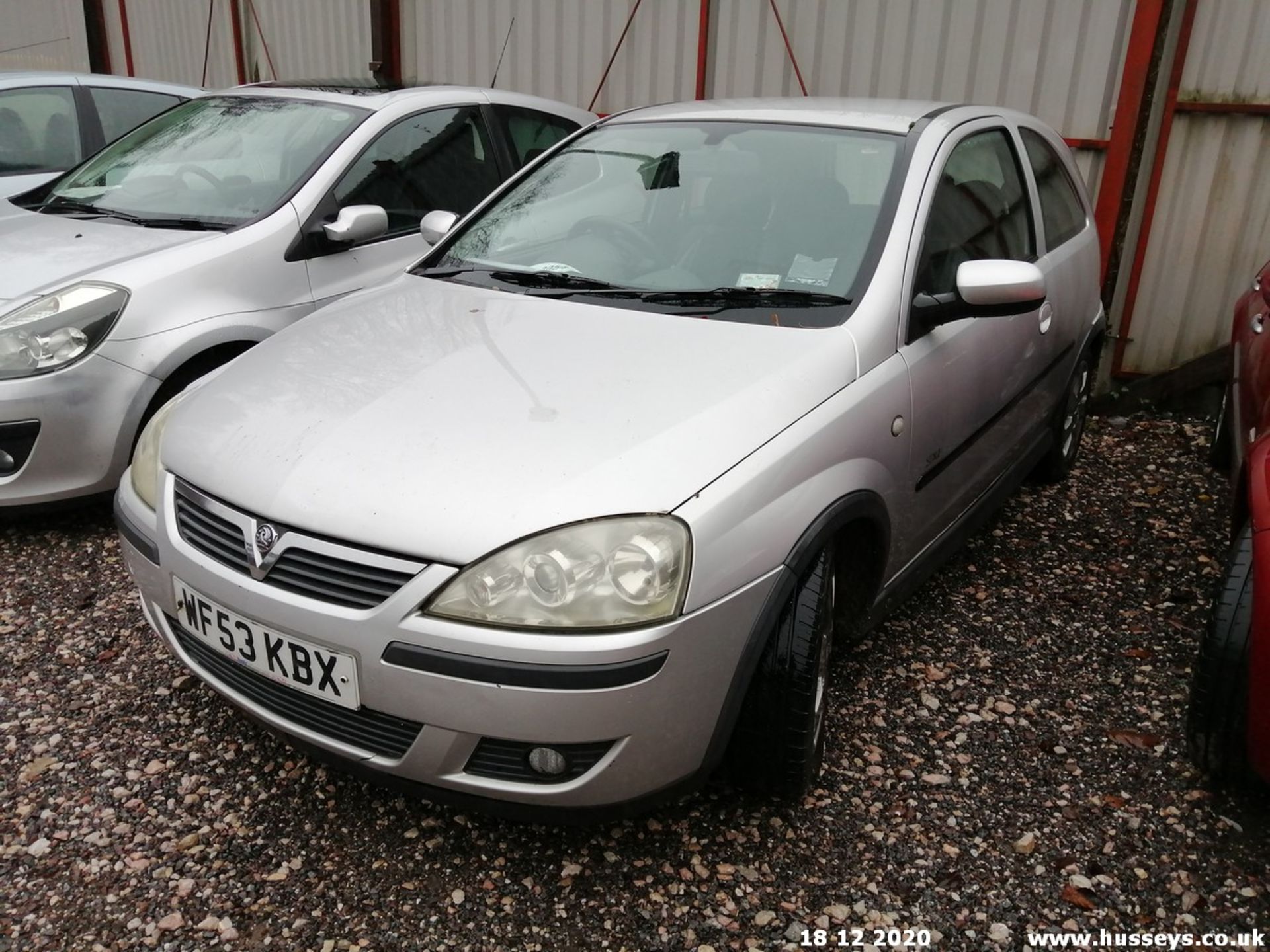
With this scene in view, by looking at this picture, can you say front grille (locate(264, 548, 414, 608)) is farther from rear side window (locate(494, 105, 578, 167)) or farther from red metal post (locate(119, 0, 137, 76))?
red metal post (locate(119, 0, 137, 76))

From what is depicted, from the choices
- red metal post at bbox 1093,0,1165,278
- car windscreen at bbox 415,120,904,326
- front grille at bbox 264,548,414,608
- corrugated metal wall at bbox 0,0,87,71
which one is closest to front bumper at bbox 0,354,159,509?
car windscreen at bbox 415,120,904,326

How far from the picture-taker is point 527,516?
1952mm

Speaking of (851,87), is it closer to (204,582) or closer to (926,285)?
(926,285)

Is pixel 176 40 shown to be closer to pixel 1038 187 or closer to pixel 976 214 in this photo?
pixel 1038 187

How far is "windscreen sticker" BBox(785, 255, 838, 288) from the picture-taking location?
2.72 m

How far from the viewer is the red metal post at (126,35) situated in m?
9.97

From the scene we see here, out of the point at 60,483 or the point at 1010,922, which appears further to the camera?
the point at 60,483

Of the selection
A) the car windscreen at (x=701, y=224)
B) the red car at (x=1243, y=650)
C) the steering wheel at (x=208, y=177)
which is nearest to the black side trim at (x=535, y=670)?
the car windscreen at (x=701, y=224)

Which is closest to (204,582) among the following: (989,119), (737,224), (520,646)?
(520,646)

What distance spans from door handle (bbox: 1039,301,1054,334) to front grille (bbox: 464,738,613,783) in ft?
7.66

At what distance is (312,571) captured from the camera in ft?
6.73

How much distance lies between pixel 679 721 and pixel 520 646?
14.7 inches

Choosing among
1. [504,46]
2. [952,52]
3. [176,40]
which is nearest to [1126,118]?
[952,52]
